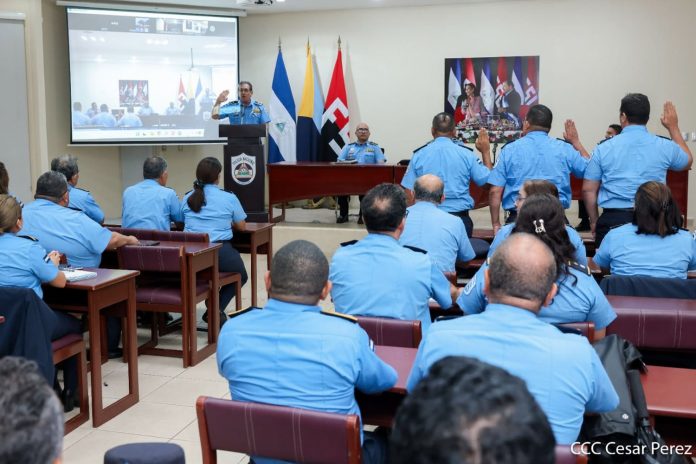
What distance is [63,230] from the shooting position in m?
4.33

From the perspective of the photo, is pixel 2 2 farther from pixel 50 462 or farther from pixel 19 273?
pixel 50 462

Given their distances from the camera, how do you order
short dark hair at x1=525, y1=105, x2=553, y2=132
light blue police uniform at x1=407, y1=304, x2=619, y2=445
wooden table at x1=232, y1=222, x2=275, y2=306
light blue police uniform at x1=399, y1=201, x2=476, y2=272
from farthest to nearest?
1. wooden table at x1=232, y1=222, x2=275, y2=306
2. short dark hair at x1=525, y1=105, x2=553, y2=132
3. light blue police uniform at x1=399, y1=201, x2=476, y2=272
4. light blue police uniform at x1=407, y1=304, x2=619, y2=445

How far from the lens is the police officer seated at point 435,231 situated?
4.10 metres

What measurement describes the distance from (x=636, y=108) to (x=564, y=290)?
8.93 feet

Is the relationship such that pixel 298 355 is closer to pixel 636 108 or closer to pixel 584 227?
pixel 636 108

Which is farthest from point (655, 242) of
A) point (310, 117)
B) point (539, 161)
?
point (310, 117)

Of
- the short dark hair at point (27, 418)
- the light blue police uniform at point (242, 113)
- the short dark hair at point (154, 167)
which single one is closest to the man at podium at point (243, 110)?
the light blue police uniform at point (242, 113)

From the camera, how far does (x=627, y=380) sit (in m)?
2.16

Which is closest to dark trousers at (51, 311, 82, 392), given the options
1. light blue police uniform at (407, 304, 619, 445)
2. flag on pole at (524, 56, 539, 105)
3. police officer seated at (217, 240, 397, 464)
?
police officer seated at (217, 240, 397, 464)

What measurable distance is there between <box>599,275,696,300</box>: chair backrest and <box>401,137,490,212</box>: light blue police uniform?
2289 mm

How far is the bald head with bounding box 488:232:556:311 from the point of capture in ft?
6.55

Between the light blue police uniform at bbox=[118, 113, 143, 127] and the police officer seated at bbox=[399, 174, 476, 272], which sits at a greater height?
the light blue police uniform at bbox=[118, 113, 143, 127]

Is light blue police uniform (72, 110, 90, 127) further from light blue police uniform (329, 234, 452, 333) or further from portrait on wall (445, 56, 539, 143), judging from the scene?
light blue police uniform (329, 234, 452, 333)

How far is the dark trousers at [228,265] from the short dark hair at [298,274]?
323cm
